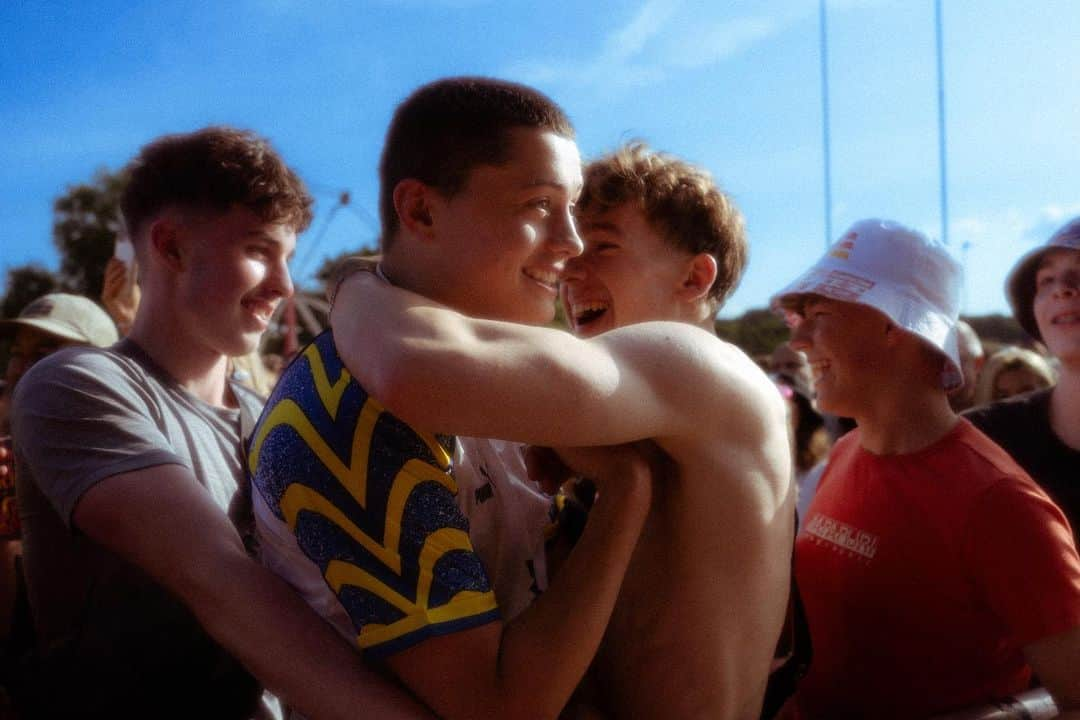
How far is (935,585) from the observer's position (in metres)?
2.55

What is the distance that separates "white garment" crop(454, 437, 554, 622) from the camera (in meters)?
1.85

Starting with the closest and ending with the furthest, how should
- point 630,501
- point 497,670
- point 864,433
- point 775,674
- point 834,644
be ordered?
point 497,670 → point 630,501 → point 775,674 → point 834,644 → point 864,433

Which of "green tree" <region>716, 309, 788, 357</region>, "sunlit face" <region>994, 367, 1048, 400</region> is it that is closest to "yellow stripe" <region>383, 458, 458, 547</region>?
"sunlit face" <region>994, 367, 1048, 400</region>

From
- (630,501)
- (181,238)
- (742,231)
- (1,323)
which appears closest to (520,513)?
(630,501)

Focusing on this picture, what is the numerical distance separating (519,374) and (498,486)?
17.0 inches

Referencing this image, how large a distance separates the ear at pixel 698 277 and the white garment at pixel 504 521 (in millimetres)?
873

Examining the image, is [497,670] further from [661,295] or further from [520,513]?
[661,295]

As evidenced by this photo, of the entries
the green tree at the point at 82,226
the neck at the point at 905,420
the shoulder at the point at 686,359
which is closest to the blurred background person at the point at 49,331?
the shoulder at the point at 686,359

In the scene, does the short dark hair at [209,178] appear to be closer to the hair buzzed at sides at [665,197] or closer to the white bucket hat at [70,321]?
the hair buzzed at sides at [665,197]

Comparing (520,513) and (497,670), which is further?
(520,513)

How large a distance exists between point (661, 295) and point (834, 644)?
1.18 meters

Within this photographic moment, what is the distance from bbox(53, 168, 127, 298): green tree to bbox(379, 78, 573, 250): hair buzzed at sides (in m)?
35.6

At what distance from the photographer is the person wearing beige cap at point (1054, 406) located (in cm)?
365

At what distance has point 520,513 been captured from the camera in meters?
1.94
